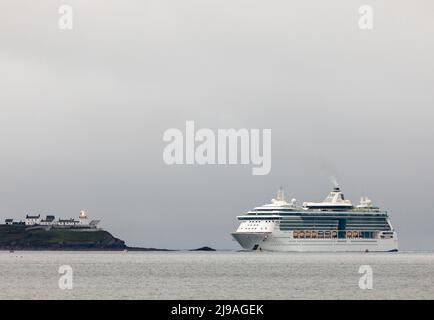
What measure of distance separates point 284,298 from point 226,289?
967 centimetres

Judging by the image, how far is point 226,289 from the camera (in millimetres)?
84312

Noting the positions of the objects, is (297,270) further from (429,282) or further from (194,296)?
(194,296)
